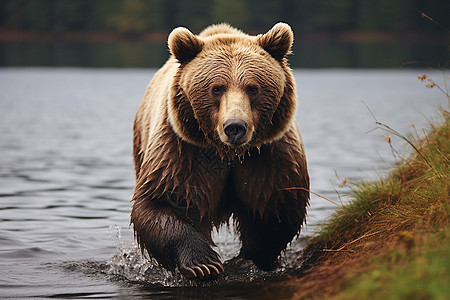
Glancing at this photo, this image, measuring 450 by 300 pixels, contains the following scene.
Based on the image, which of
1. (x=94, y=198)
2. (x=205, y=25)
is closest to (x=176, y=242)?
(x=94, y=198)

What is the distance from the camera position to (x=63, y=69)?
6475 cm

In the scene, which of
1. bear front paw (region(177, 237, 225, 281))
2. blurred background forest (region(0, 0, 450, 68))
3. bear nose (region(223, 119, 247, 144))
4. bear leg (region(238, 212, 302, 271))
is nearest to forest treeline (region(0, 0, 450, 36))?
blurred background forest (region(0, 0, 450, 68))

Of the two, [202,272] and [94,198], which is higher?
[202,272]

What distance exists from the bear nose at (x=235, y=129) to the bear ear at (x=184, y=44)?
836 mm

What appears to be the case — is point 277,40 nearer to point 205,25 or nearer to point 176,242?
point 176,242

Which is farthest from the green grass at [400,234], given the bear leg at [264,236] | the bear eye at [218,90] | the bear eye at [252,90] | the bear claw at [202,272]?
the bear eye at [218,90]

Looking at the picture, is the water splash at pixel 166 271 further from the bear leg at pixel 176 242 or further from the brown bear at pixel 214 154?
the brown bear at pixel 214 154

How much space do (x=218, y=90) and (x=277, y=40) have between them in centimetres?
62

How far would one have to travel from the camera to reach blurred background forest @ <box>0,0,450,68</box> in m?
67.7

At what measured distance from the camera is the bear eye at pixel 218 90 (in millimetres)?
4750

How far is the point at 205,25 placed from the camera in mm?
67688

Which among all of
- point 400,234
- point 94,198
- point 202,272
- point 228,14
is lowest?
point 94,198

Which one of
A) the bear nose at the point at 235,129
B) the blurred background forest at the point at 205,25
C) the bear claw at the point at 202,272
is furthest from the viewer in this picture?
the blurred background forest at the point at 205,25

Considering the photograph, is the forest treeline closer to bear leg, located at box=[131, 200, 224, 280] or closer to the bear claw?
bear leg, located at box=[131, 200, 224, 280]
